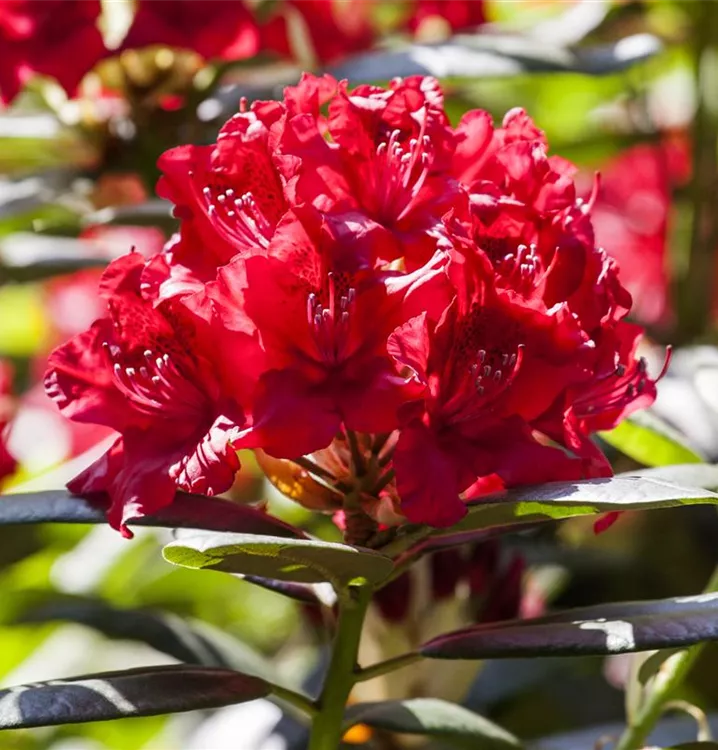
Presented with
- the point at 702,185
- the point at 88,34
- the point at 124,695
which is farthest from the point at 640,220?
the point at 124,695

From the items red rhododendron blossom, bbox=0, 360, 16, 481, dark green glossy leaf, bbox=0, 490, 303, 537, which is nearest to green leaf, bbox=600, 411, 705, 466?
dark green glossy leaf, bbox=0, 490, 303, 537

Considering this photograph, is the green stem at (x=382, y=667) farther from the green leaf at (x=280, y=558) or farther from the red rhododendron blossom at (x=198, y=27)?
the red rhododendron blossom at (x=198, y=27)

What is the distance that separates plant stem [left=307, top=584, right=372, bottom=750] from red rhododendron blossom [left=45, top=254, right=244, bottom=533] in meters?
0.12

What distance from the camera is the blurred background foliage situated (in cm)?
108

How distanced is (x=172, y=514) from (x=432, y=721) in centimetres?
27

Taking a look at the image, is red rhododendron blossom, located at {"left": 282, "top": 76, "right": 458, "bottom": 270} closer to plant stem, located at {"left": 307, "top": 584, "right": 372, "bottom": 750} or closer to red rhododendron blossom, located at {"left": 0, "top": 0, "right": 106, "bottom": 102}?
plant stem, located at {"left": 307, "top": 584, "right": 372, "bottom": 750}

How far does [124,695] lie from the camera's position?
0.63 m

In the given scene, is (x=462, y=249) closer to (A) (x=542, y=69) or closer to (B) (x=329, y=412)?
(B) (x=329, y=412)

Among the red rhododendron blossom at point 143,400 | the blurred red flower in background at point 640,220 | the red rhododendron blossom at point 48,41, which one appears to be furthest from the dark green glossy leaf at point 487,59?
the blurred red flower in background at point 640,220

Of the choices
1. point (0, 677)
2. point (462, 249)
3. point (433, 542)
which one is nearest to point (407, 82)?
point (462, 249)

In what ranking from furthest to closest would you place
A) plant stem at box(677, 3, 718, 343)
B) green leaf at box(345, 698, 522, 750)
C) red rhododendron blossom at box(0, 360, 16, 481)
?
plant stem at box(677, 3, 718, 343), red rhododendron blossom at box(0, 360, 16, 481), green leaf at box(345, 698, 522, 750)

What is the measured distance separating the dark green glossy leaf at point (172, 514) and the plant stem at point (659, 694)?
27 centimetres

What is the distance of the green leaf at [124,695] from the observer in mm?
599

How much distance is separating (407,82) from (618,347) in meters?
0.19
